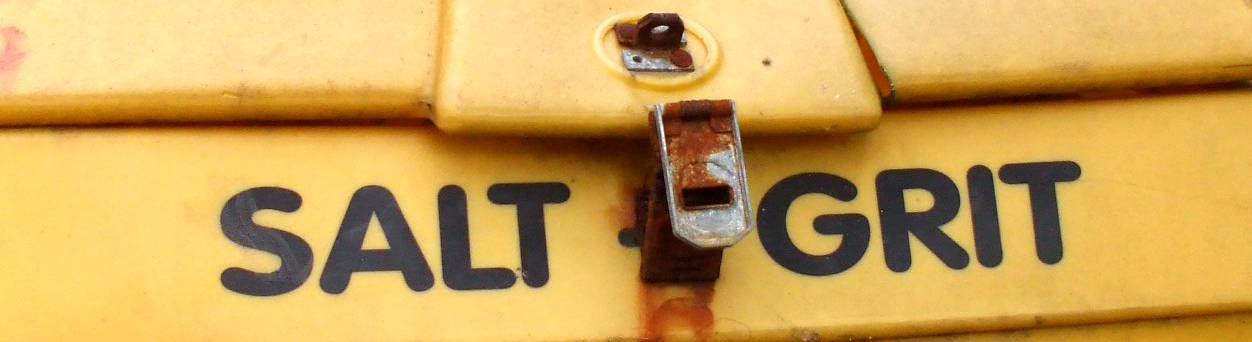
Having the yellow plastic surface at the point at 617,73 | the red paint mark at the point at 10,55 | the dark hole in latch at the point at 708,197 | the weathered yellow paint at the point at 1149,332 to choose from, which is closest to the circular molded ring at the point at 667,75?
the yellow plastic surface at the point at 617,73

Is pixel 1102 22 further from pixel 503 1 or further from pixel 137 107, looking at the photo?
pixel 137 107

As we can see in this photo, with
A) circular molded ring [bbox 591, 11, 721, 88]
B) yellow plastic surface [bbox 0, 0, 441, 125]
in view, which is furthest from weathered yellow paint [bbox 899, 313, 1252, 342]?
yellow plastic surface [bbox 0, 0, 441, 125]

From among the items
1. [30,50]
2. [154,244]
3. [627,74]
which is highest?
[30,50]

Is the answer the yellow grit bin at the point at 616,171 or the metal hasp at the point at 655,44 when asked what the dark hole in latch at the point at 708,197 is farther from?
the metal hasp at the point at 655,44

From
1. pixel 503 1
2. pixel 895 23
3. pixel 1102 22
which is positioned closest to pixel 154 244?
pixel 503 1

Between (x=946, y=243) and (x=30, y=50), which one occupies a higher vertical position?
(x=30, y=50)

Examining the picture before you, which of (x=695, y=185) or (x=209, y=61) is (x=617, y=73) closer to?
(x=695, y=185)

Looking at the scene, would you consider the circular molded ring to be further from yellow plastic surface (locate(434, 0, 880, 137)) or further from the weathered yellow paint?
the weathered yellow paint
